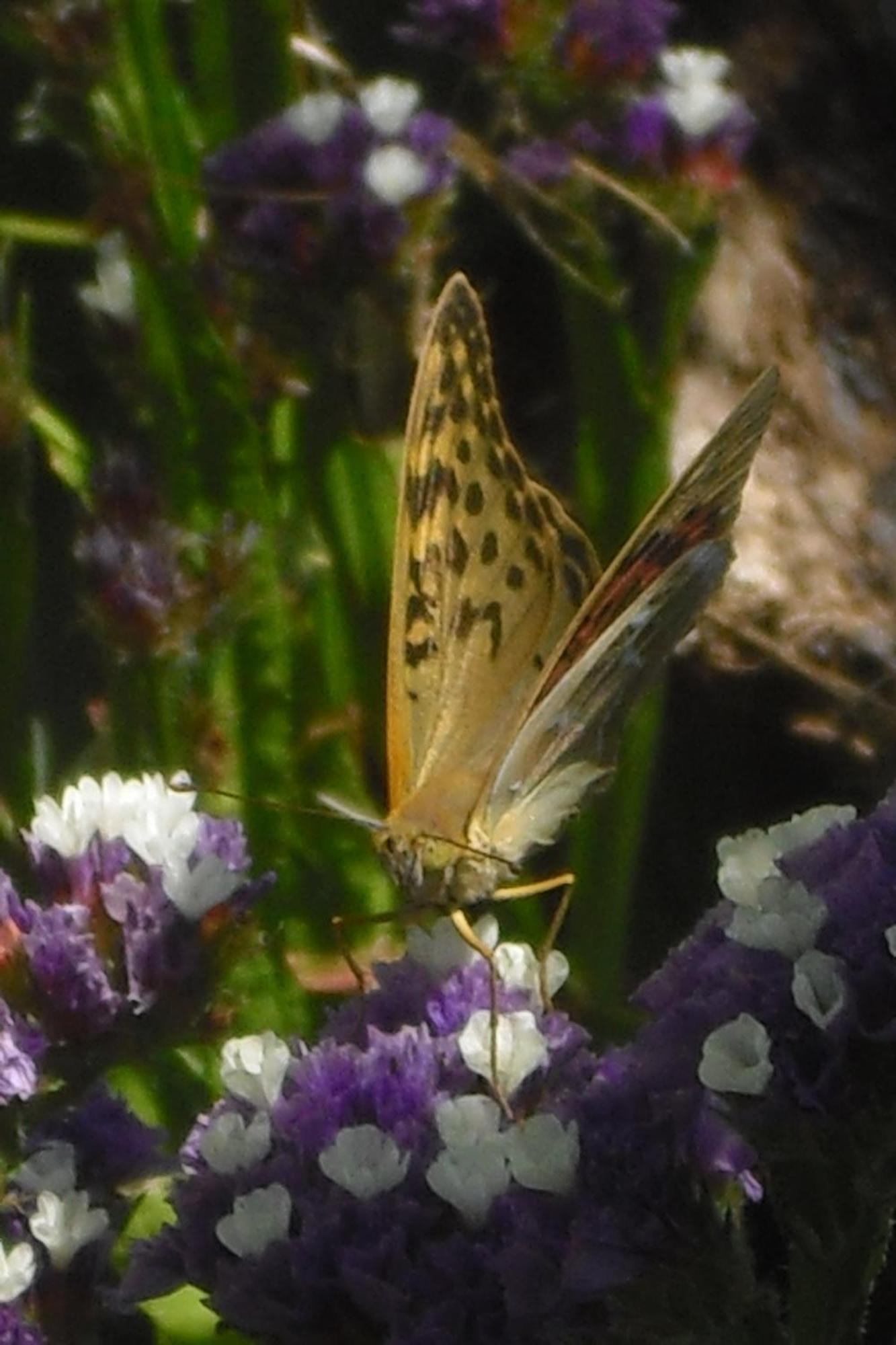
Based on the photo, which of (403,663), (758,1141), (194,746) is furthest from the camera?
(194,746)

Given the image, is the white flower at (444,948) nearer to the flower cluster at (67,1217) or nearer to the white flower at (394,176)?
the flower cluster at (67,1217)

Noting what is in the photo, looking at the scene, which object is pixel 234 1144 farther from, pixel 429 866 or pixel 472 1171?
pixel 429 866

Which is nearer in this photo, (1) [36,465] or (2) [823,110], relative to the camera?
(1) [36,465]

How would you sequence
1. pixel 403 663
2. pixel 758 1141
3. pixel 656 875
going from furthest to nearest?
pixel 656 875 < pixel 403 663 < pixel 758 1141

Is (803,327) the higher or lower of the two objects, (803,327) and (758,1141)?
the higher

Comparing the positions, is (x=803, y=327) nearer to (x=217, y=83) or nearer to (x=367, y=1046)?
(x=217, y=83)

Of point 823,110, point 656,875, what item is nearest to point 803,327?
point 823,110

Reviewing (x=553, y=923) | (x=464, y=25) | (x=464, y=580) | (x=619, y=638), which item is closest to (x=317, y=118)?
(x=464, y=25)

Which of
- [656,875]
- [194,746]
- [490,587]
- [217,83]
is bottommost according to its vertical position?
[656,875]

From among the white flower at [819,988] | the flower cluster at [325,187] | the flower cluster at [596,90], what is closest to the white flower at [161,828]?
the white flower at [819,988]
